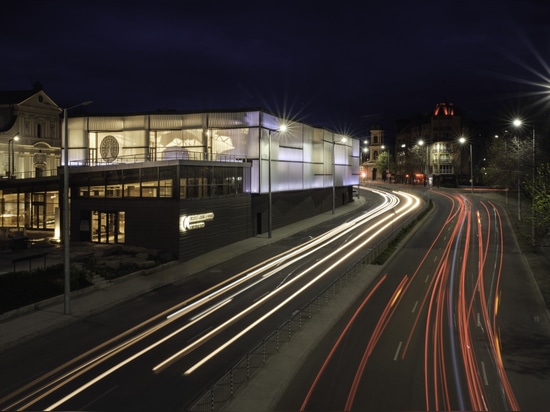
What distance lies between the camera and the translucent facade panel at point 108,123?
152ft

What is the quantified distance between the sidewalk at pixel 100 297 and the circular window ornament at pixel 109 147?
16692mm

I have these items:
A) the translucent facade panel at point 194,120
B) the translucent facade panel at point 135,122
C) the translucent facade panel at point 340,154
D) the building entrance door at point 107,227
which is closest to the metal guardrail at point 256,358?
the building entrance door at point 107,227

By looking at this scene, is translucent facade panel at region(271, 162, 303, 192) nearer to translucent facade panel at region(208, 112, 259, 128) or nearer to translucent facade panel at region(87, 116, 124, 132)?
translucent facade panel at region(208, 112, 259, 128)

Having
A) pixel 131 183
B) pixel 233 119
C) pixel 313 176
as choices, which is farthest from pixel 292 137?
pixel 131 183

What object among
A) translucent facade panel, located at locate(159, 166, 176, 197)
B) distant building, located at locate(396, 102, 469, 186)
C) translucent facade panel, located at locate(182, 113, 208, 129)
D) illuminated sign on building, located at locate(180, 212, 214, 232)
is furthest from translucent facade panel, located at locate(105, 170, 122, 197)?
distant building, located at locate(396, 102, 469, 186)

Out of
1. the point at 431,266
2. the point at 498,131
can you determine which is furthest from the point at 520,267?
the point at 498,131

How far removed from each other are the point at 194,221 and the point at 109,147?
18.2m

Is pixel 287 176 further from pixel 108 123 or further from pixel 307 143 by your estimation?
pixel 108 123

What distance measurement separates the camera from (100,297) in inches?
901

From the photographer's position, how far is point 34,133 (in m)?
60.4

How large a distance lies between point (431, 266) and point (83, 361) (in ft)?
73.9

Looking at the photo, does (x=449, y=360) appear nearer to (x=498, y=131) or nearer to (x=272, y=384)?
(x=272, y=384)

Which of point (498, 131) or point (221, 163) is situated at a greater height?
point (498, 131)

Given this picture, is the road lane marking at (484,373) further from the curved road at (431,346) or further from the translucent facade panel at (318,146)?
the translucent facade panel at (318,146)
